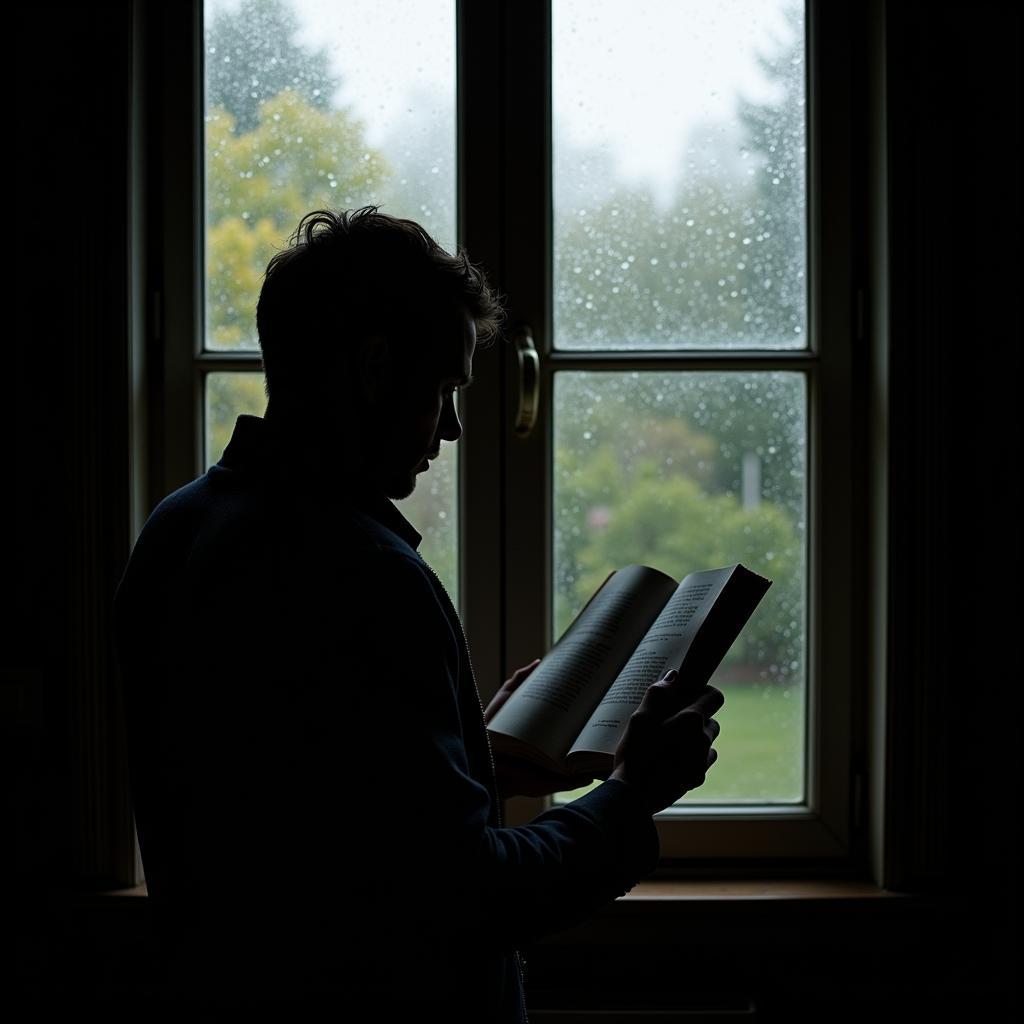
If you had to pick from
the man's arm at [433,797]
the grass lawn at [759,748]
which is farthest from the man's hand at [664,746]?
the grass lawn at [759,748]

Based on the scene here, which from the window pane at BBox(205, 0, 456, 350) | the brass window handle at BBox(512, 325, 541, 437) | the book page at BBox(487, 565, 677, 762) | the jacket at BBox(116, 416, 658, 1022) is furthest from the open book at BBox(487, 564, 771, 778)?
the window pane at BBox(205, 0, 456, 350)

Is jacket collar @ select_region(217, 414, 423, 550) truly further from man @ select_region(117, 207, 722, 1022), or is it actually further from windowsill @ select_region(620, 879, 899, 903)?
windowsill @ select_region(620, 879, 899, 903)

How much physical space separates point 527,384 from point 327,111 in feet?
1.75

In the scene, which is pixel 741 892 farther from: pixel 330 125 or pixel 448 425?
pixel 330 125

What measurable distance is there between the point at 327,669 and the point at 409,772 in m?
0.09

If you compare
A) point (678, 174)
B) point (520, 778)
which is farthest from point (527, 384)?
point (520, 778)

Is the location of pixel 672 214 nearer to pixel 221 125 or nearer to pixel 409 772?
pixel 221 125

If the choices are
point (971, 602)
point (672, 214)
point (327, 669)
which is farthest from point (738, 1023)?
point (672, 214)

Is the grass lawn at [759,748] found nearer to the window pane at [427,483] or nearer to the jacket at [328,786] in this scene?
the window pane at [427,483]

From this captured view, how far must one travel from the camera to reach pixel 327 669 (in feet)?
2.23

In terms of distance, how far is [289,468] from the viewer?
0.76m

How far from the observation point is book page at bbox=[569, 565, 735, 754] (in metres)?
0.90

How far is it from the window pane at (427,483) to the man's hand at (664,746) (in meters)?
0.75

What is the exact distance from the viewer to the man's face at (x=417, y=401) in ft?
2.60
